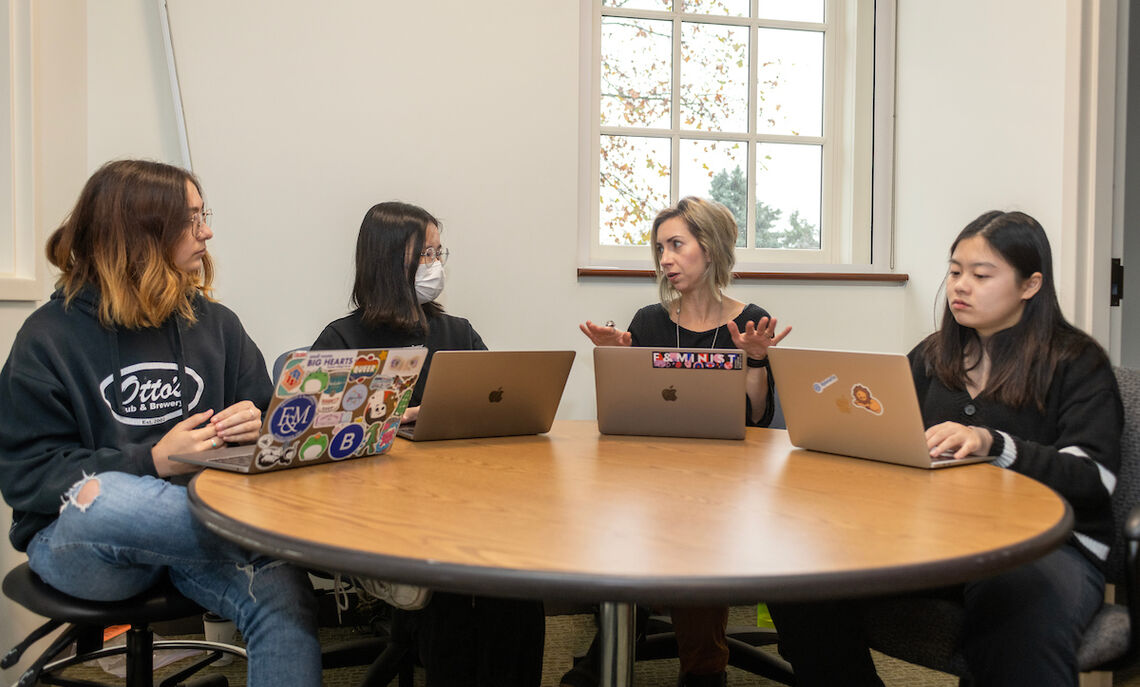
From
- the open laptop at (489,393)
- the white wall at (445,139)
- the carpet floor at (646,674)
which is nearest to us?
the open laptop at (489,393)

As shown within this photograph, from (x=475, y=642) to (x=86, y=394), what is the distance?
2.96 ft

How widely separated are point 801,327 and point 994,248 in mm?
1312

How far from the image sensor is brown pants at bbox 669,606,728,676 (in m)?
1.97

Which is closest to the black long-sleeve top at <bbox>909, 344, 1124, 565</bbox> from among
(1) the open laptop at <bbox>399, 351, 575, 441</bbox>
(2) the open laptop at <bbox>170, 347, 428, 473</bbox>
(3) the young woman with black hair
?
(3) the young woman with black hair

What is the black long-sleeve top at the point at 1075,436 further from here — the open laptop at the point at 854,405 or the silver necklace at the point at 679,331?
the silver necklace at the point at 679,331

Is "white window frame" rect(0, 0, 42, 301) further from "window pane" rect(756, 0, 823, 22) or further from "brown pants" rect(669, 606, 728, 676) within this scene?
"window pane" rect(756, 0, 823, 22)

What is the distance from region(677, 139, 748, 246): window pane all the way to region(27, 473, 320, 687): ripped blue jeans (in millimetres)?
2181

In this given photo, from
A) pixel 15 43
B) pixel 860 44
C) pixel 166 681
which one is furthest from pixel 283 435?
pixel 860 44

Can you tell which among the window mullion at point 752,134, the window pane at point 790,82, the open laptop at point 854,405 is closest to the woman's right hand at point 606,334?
the open laptop at point 854,405

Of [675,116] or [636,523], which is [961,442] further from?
[675,116]

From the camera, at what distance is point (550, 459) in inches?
56.7

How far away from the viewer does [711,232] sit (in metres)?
2.44

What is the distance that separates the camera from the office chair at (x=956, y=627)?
1254mm

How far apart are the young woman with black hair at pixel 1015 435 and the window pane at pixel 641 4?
1706mm
